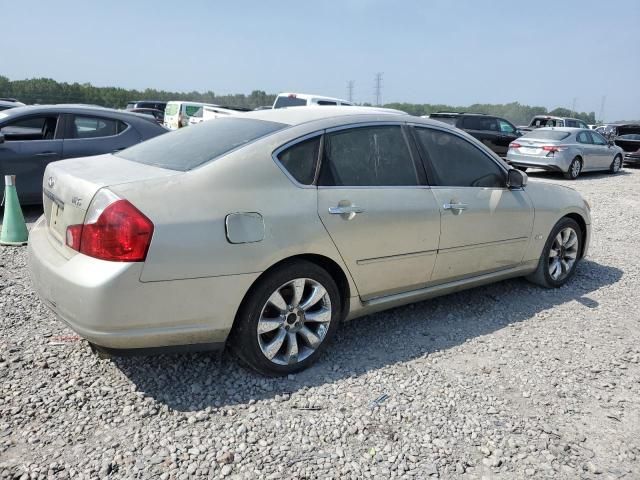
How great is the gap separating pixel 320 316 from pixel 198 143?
1375 millimetres

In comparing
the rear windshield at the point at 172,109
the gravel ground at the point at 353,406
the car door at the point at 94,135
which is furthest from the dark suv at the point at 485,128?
the gravel ground at the point at 353,406

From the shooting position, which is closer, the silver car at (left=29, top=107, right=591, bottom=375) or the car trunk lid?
the silver car at (left=29, top=107, right=591, bottom=375)

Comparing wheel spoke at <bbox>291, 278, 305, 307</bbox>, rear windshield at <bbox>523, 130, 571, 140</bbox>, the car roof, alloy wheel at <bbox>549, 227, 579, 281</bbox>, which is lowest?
alloy wheel at <bbox>549, 227, 579, 281</bbox>

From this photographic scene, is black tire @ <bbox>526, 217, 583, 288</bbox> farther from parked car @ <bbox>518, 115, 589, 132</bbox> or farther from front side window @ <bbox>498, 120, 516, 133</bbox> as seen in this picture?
parked car @ <bbox>518, 115, 589, 132</bbox>

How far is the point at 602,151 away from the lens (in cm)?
1579

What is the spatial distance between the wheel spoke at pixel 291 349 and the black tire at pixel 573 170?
531 inches

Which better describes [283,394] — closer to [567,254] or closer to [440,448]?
[440,448]

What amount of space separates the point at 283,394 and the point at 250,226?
39.6 inches

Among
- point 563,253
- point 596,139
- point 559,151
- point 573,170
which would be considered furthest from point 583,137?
point 563,253

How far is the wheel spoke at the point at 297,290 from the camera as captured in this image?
3149 millimetres

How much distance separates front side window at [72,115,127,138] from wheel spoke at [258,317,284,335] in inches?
210

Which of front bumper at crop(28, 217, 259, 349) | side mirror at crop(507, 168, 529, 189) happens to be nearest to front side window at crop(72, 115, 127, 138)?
front bumper at crop(28, 217, 259, 349)

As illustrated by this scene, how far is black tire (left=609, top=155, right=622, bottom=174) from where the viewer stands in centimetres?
1656

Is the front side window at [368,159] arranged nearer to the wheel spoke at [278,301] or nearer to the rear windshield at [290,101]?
the wheel spoke at [278,301]
